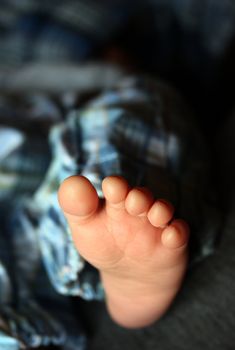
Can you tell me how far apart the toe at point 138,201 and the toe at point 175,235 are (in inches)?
1.2

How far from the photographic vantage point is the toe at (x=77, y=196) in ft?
1.32

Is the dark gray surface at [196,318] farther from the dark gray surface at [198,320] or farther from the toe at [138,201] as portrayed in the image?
the toe at [138,201]

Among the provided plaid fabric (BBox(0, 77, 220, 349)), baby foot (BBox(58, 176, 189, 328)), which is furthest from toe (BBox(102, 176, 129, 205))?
plaid fabric (BBox(0, 77, 220, 349))

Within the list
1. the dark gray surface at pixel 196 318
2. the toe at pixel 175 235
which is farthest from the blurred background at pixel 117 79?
the toe at pixel 175 235

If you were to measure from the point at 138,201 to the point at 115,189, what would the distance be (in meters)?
0.02

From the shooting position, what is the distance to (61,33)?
1197 mm

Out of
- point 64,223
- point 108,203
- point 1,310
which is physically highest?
point 108,203

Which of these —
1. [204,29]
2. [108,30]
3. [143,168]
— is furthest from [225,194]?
[108,30]

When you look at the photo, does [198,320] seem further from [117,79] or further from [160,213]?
[117,79]

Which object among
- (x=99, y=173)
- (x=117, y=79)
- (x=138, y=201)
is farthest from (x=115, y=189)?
(x=117, y=79)

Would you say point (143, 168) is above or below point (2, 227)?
above

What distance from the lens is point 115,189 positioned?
0.40m

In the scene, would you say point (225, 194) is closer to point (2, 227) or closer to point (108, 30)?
point (2, 227)

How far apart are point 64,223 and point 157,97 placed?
265mm
